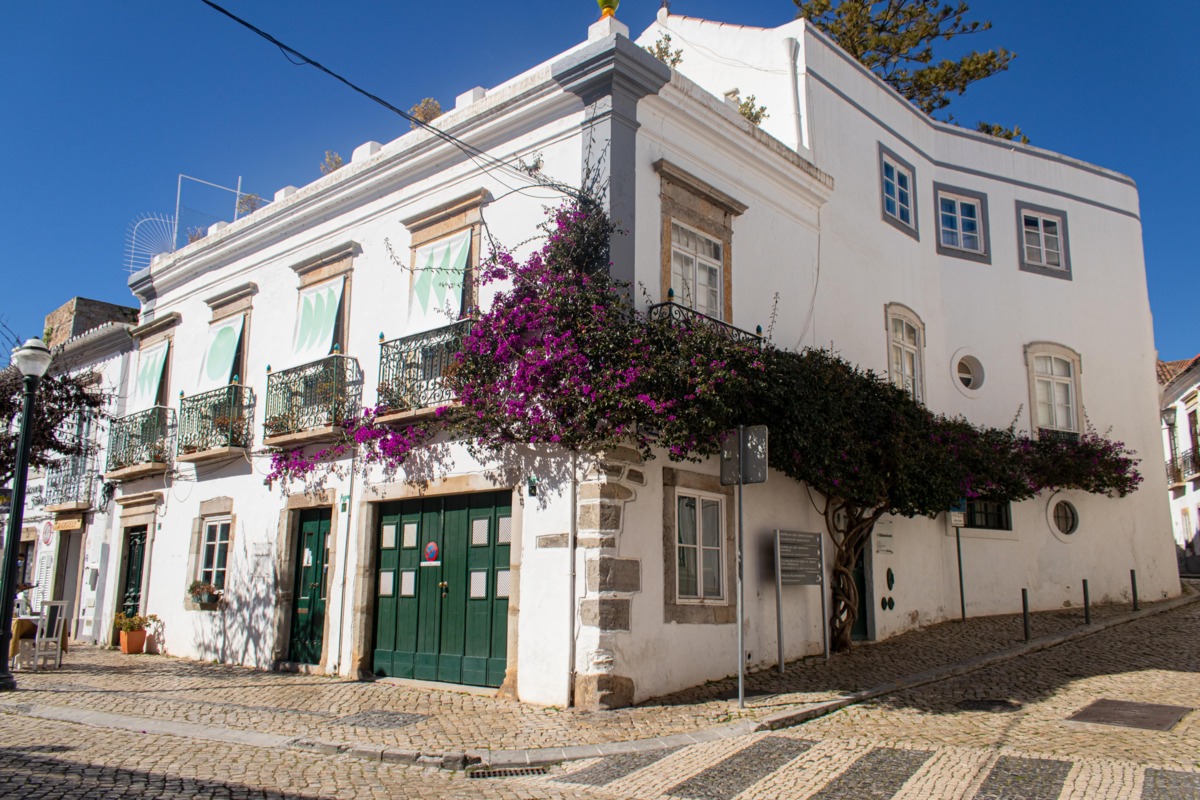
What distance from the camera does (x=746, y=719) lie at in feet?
25.6

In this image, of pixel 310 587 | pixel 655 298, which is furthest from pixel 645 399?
pixel 310 587

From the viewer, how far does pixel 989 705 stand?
8.31 m

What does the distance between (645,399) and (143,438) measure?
10.4m

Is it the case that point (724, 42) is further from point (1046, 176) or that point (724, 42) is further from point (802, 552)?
point (802, 552)

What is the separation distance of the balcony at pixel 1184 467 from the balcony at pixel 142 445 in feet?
86.9

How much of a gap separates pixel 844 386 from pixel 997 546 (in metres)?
5.99

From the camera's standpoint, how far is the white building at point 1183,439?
92.0ft

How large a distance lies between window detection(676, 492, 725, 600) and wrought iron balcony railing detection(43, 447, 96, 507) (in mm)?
11979

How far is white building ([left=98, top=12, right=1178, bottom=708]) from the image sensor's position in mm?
9523

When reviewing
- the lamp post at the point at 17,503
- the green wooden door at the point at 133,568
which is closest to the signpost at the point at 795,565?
the lamp post at the point at 17,503

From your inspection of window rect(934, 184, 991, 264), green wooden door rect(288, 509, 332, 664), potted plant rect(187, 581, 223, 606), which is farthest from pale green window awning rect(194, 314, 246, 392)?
window rect(934, 184, 991, 264)

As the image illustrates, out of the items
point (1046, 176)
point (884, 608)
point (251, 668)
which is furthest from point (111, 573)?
point (1046, 176)

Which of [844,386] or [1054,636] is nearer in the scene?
[844,386]

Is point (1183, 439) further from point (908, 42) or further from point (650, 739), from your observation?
point (650, 739)
